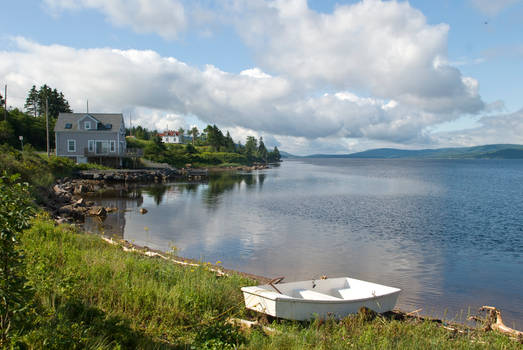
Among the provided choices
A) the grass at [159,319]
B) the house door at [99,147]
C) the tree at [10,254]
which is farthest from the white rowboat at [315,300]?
the house door at [99,147]

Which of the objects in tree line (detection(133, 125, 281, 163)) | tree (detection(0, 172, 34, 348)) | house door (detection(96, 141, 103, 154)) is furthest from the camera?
tree line (detection(133, 125, 281, 163))

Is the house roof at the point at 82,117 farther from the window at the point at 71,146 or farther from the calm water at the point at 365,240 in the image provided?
the calm water at the point at 365,240

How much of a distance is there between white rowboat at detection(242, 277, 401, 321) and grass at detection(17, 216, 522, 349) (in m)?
0.30

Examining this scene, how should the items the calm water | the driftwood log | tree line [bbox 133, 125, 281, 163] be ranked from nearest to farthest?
1. the driftwood log
2. the calm water
3. tree line [bbox 133, 125, 281, 163]

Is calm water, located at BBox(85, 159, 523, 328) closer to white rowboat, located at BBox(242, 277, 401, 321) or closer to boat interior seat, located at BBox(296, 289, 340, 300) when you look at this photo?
white rowboat, located at BBox(242, 277, 401, 321)

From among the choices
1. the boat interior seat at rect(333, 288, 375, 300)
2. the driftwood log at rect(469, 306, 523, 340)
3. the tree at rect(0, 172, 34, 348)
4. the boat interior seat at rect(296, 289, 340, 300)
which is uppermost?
the tree at rect(0, 172, 34, 348)

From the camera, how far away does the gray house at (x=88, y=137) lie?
63.2 m

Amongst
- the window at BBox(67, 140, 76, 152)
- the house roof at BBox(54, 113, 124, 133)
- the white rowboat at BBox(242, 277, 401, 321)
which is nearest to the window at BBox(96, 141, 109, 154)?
the house roof at BBox(54, 113, 124, 133)

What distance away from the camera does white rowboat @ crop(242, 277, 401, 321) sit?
31.5 ft

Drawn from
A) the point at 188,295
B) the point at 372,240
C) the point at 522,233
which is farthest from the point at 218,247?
the point at 522,233

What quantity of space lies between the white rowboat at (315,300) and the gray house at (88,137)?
6042 centimetres

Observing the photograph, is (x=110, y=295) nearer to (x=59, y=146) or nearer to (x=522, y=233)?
(x=522, y=233)

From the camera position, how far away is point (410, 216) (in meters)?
34.9

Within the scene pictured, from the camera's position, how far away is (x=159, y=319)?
27.8 feet
